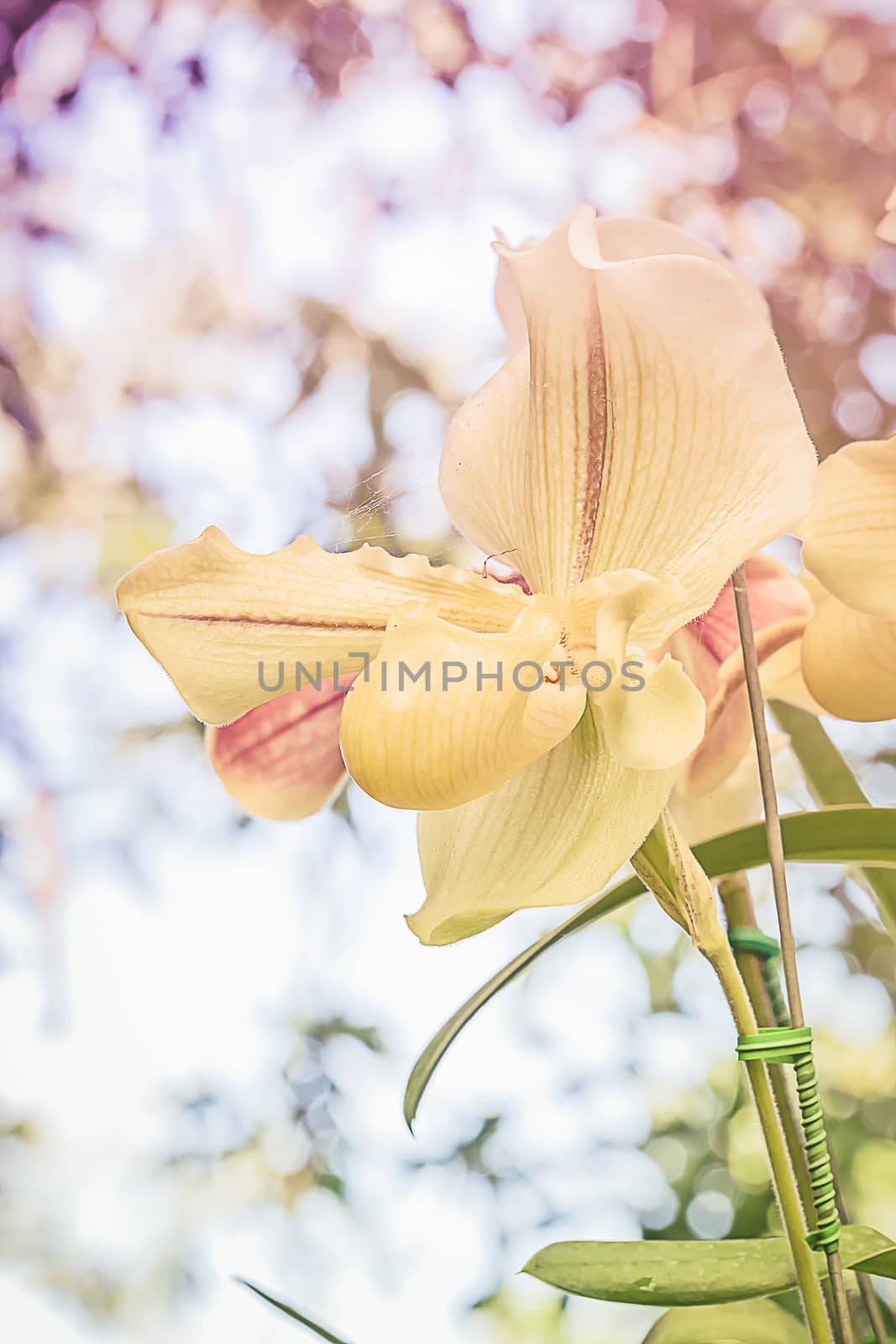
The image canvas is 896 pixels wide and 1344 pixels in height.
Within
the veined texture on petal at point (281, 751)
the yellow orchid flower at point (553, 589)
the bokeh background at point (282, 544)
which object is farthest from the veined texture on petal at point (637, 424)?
the bokeh background at point (282, 544)

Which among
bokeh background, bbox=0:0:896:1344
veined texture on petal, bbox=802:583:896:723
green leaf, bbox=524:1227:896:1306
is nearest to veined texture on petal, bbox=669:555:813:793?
veined texture on petal, bbox=802:583:896:723

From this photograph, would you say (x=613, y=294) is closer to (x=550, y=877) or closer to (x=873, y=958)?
(x=550, y=877)

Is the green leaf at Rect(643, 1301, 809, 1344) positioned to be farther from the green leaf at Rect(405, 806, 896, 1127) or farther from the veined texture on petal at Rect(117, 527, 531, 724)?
the veined texture on petal at Rect(117, 527, 531, 724)

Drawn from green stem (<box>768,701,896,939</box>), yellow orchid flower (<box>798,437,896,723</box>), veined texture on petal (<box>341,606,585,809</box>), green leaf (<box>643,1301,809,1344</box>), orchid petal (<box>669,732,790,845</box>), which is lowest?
green leaf (<box>643,1301,809,1344</box>)

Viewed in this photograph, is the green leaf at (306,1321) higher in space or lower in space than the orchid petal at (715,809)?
lower

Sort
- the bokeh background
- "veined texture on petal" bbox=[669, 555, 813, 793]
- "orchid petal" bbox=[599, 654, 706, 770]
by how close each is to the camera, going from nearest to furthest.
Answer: "orchid petal" bbox=[599, 654, 706, 770], "veined texture on petal" bbox=[669, 555, 813, 793], the bokeh background

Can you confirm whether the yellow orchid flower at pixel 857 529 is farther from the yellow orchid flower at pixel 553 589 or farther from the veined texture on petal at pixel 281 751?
the veined texture on petal at pixel 281 751

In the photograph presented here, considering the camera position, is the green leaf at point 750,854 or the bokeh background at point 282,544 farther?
the bokeh background at point 282,544
